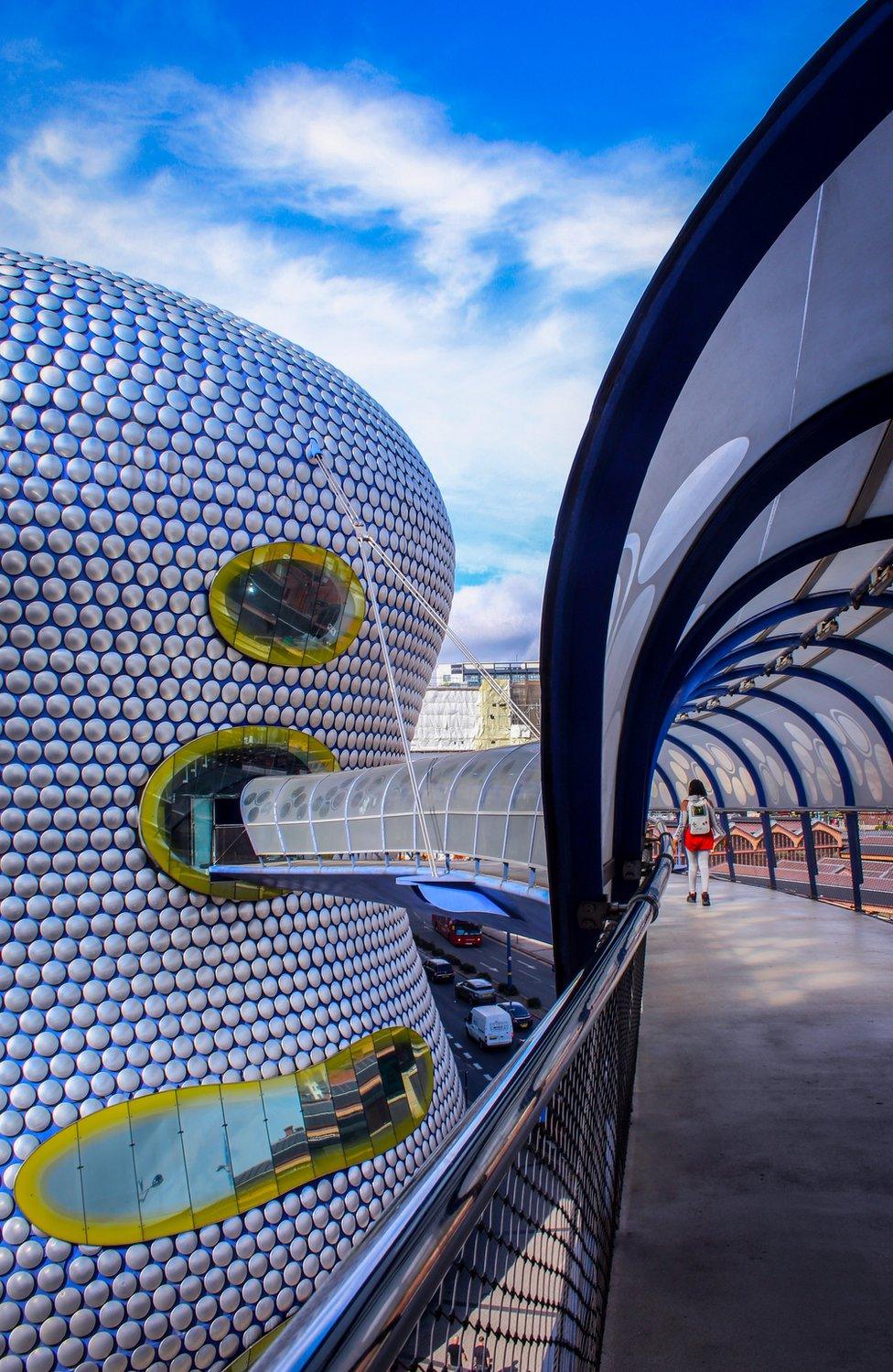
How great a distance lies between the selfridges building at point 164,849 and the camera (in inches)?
313

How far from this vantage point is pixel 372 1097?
10.1m

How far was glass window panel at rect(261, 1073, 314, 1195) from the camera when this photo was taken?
9.02m

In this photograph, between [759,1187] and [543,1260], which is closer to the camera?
[543,1260]

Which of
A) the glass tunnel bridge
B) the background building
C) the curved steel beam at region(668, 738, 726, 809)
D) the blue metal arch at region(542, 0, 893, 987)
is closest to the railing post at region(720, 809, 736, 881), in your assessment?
the curved steel beam at region(668, 738, 726, 809)

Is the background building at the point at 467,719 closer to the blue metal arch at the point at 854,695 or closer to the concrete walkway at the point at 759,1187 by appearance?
the blue metal arch at the point at 854,695

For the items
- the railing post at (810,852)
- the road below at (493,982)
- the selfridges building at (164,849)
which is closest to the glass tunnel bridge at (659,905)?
the selfridges building at (164,849)

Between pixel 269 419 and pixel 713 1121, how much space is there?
8598 mm

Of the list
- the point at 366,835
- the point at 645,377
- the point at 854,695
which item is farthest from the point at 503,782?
→ the point at 854,695

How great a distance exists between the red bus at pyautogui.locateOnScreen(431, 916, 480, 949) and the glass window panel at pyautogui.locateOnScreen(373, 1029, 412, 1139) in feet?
63.6

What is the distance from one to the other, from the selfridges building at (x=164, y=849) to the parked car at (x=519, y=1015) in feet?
34.7

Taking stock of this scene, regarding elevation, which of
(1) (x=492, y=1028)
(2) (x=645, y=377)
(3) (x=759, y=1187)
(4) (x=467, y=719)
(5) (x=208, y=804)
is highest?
(4) (x=467, y=719)

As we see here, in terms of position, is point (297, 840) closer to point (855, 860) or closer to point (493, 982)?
point (855, 860)

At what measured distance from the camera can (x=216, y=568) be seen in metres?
9.26

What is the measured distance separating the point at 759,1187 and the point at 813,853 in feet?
50.8
